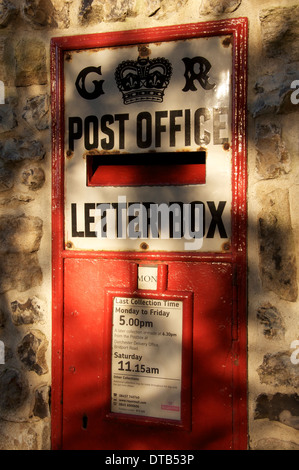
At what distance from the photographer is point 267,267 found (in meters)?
1.53

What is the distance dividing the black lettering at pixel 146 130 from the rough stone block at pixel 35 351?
0.80m

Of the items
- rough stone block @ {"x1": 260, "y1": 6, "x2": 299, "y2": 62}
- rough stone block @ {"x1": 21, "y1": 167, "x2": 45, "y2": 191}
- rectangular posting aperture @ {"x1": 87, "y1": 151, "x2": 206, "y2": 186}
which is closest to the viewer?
rough stone block @ {"x1": 260, "y1": 6, "x2": 299, "y2": 62}

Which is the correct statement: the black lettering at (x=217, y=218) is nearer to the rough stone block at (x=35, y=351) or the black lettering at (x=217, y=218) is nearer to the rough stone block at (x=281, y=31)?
the rough stone block at (x=281, y=31)

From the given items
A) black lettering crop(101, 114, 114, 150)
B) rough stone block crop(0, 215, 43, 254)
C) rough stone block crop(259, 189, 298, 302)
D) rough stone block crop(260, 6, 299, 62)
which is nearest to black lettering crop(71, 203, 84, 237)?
rough stone block crop(0, 215, 43, 254)

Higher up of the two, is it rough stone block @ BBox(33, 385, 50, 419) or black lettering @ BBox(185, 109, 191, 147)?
black lettering @ BBox(185, 109, 191, 147)

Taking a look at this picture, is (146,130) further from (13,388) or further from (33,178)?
(13,388)

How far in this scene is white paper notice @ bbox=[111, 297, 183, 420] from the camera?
62.6 inches

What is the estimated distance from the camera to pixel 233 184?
1.54m

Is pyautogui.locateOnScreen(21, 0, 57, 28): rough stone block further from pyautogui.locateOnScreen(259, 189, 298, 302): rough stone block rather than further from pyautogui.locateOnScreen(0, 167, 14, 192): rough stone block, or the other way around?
pyautogui.locateOnScreen(259, 189, 298, 302): rough stone block

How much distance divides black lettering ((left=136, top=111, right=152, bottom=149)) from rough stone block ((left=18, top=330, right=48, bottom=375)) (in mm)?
803

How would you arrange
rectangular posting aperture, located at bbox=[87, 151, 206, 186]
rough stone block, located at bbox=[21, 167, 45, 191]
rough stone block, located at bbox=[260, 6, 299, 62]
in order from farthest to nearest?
rough stone block, located at bbox=[21, 167, 45, 191] < rectangular posting aperture, located at bbox=[87, 151, 206, 186] < rough stone block, located at bbox=[260, 6, 299, 62]

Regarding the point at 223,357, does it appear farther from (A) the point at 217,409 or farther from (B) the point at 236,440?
(B) the point at 236,440
